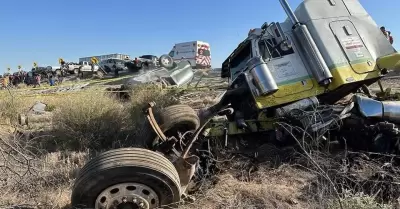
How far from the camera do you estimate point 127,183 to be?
3145 millimetres

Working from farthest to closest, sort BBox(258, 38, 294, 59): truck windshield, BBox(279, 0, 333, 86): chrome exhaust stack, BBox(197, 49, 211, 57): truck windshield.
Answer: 1. BBox(197, 49, 211, 57): truck windshield
2. BBox(258, 38, 294, 59): truck windshield
3. BBox(279, 0, 333, 86): chrome exhaust stack

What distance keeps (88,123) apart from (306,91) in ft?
13.8

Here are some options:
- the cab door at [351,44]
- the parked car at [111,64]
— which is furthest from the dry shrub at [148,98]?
the parked car at [111,64]

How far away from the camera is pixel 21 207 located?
3572 millimetres

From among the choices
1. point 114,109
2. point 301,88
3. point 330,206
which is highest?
point 114,109

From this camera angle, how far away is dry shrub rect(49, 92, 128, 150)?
7109mm

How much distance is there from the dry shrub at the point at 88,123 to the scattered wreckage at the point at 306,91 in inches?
76.7

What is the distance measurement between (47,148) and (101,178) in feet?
14.2

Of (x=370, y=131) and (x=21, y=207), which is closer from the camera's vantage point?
(x=21, y=207)

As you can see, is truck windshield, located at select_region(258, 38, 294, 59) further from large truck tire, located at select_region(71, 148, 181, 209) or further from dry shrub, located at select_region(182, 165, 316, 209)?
large truck tire, located at select_region(71, 148, 181, 209)

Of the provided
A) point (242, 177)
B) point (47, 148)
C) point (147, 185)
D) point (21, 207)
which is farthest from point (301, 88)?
point (47, 148)

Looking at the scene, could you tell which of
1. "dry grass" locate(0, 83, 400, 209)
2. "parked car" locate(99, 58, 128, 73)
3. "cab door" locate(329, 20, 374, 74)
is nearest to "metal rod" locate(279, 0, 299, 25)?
"cab door" locate(329, 20, 374, 74)

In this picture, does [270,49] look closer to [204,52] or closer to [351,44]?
[351,44]

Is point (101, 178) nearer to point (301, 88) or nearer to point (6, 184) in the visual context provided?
point (6, 184)
